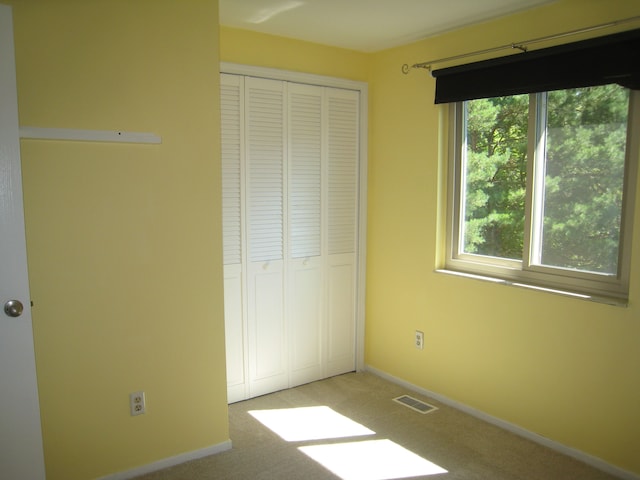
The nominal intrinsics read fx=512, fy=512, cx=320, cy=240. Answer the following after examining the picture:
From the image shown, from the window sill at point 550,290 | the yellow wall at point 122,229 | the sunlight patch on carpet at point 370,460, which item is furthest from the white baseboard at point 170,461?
the window sill at point 550,290

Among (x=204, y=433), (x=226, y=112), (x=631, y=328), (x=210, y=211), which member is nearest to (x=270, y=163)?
(x=226, y=112)

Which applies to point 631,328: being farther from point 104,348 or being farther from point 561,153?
point 104,348

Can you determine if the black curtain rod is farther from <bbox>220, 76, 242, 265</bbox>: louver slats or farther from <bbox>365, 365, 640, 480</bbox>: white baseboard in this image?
<bbox>365, 365, 640, 480</bbox>: white baseboard

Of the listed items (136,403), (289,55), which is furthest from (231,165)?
(136,403)

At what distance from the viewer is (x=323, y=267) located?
3.51m

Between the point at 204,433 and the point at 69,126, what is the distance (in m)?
1.60

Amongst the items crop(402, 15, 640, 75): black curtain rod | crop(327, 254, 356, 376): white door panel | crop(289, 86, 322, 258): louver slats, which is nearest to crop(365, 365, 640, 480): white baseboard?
crop(327, 254, 356, 376): white door panel

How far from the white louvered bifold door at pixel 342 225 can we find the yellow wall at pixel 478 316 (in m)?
0.14

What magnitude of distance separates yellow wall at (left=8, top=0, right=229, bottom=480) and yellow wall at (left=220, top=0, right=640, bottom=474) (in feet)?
2.52

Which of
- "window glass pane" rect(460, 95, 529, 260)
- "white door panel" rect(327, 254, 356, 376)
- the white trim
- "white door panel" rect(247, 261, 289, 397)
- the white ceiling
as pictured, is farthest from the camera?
"white door panel" rect(327, 254, 356, 376)

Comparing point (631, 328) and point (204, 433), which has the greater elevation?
point (631, 328)

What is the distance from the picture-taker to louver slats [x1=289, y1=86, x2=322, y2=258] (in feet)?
10.7

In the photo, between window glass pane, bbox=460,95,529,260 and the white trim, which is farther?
window glass pane, bbox=460,95,529,260

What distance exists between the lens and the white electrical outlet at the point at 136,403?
2381 mm
